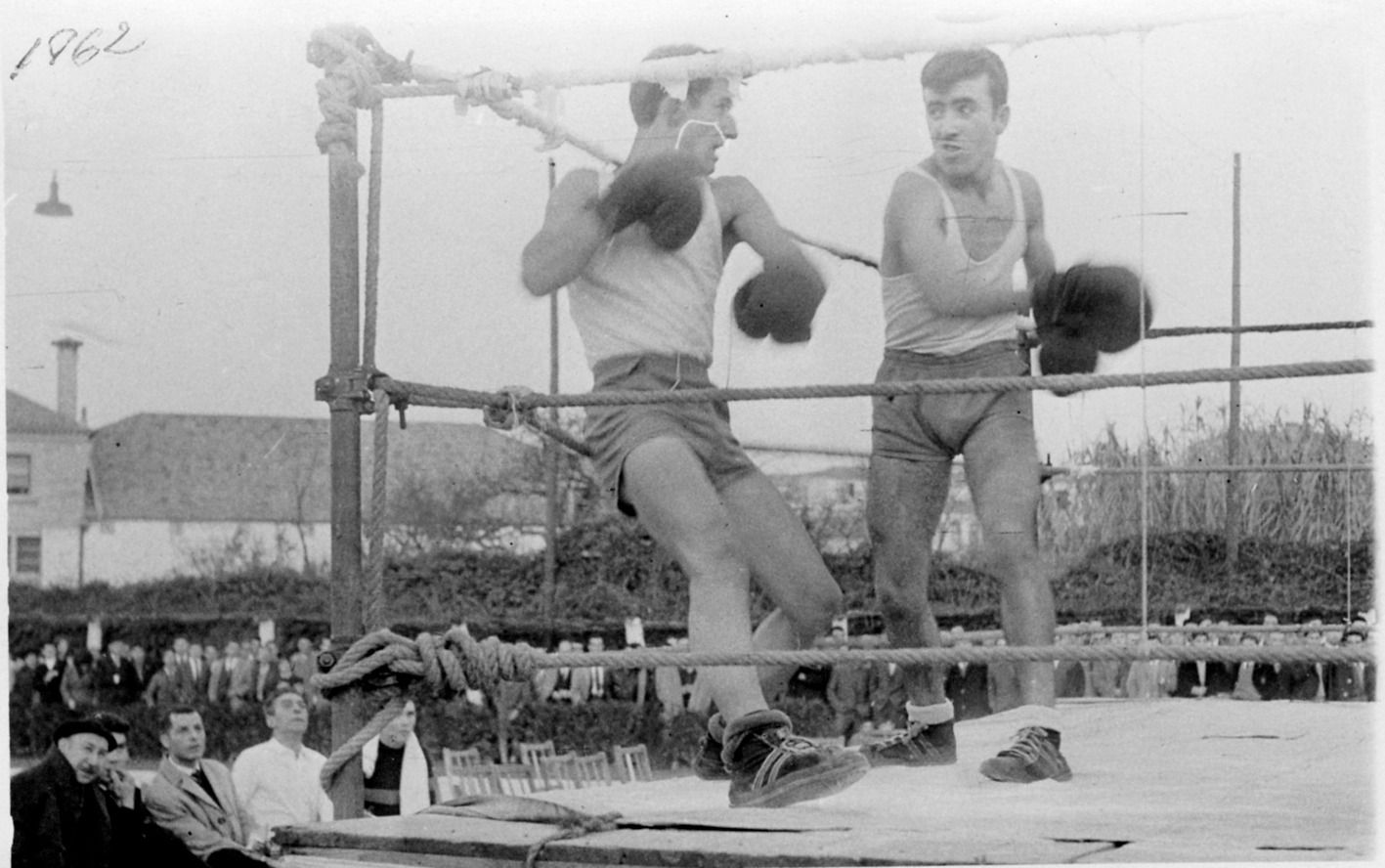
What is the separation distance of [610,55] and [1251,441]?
3.61m

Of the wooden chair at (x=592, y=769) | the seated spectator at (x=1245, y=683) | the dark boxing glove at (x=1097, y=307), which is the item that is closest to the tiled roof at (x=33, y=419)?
the dark boxing glove at (x=1097, y=307)

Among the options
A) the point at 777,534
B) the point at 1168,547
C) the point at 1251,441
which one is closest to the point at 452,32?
the point at 777,534

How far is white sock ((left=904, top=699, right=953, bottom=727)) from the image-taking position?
9.57 ft

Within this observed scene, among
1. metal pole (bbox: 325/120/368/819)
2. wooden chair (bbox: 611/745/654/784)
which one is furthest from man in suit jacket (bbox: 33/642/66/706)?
metal pole (bbox: 325/120/368/819)

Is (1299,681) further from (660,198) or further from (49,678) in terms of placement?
(660,198)

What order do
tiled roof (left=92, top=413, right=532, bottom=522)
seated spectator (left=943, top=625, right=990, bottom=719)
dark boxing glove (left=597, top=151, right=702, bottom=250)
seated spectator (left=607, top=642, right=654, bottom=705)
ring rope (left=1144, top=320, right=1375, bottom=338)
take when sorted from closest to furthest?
dark boxing glove (left=597, top=151, right=702, bottom=250) < ring rope (left=1144, top=320, right=1375, bottom=338) < tiled roof (left=92, top=413, right=532, bottom=522) < seated spectator (left=943, top=625, right=990, bottom=719) < seated spectator (left=607, top=642, right=654, bottom=705)

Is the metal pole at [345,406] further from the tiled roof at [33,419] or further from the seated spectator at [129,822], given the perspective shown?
the tiled roof at [33,419]

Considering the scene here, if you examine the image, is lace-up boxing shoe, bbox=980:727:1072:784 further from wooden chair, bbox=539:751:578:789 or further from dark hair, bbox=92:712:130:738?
wooden chair, bbox=539:751:578:789

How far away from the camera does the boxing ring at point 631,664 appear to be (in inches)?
78.7

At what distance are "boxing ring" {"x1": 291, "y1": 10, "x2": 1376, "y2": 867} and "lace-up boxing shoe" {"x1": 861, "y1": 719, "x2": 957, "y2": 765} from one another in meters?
0.26

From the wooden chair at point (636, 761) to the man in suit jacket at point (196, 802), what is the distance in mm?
4951

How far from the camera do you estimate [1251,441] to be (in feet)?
18.3

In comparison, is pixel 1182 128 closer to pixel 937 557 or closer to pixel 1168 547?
pixel 937 557

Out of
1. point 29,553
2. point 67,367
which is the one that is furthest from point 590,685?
point 67,367
